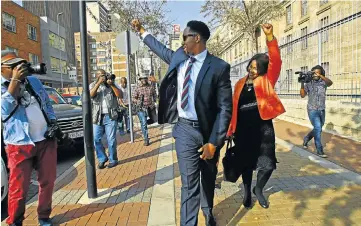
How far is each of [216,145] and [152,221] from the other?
131 cm

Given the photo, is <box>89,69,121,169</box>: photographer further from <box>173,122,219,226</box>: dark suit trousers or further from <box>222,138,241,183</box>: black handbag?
<box>173,122,219,226</box>: dark suit trousers

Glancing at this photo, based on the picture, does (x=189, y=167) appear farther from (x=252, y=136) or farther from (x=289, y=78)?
(x=289, y=78)

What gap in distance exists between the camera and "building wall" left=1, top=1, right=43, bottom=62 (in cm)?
3415

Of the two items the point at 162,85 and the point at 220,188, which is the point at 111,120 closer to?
the point at 220,188

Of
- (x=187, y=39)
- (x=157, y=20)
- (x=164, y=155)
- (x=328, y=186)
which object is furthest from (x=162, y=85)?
(x=157, y=20)

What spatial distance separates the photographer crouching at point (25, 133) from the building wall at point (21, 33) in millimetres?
34280

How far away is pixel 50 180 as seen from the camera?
135 inches

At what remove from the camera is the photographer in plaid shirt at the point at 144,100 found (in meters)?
8.14

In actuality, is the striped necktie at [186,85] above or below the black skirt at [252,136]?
above

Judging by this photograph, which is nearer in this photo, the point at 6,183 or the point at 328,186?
the point at 6,183

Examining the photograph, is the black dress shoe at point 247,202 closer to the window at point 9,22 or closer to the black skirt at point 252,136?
the black skirt at point 252,136

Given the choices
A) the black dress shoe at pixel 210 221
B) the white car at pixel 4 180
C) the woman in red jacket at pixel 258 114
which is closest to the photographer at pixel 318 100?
the woman in red jacket at pixel 258 114

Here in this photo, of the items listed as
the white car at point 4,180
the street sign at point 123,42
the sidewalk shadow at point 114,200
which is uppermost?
the street sign at point 123,42

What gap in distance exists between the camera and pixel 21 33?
37969mm
